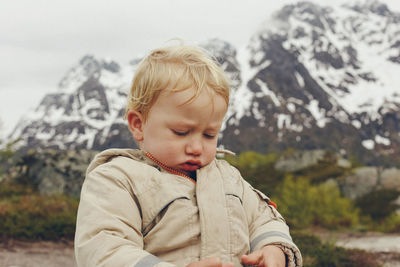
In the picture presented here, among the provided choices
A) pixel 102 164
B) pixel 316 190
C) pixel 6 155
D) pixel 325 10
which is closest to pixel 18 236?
pixel 102 164

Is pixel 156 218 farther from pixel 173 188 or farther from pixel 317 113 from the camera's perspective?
pixel 317 113

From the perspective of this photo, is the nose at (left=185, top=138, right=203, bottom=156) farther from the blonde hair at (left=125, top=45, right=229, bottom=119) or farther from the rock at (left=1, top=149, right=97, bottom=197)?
the rock at (left=1, top=149, right=97, bottom=197)

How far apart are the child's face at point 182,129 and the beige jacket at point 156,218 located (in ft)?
0.24

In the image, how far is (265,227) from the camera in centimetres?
214

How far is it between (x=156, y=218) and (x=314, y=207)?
10366 mm

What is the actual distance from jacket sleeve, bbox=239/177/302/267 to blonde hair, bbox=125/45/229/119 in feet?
1.85

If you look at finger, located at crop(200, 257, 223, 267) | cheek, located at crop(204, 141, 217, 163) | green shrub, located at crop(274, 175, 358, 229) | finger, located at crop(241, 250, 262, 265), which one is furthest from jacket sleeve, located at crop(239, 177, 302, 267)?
green shrub, located at crop(274, 175, 358, 229)

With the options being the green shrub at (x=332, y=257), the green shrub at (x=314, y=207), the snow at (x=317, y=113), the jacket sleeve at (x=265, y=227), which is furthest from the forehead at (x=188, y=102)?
the snow at (x=317, y=113)

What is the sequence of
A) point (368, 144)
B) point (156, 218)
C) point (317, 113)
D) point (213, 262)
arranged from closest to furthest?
point (213, 262), point (156, 218), point (368, 144), point (317, 113)

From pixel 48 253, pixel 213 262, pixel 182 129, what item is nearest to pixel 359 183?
pixel 48 253

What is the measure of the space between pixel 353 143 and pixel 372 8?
105 meters

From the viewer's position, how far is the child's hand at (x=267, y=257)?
6.01ft

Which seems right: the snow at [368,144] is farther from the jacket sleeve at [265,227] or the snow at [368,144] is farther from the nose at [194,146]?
the nose at [194,146]

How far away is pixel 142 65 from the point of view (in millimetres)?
2070
